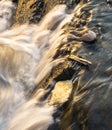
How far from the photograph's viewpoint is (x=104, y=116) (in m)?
4.04

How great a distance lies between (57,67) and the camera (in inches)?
211

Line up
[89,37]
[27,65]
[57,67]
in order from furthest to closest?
[27,65] < [89,37] < [57,67]

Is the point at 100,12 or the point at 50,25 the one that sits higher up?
the point at 50,25

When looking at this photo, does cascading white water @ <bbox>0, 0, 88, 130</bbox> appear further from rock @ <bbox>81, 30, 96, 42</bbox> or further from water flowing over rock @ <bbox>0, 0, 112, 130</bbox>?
rock @ <bbox>81, 30, 96, 42</bbox>

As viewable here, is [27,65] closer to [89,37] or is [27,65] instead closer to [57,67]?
[57,67]

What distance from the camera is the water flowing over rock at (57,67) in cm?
438

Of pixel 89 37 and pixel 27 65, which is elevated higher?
pixel 27 65

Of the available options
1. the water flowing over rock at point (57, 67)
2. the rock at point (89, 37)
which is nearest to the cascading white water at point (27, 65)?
the water flowing over rock at point (57, 67)

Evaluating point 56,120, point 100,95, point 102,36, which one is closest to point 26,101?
point 56,120

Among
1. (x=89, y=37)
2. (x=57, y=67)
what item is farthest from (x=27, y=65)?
(x=89, y=37)

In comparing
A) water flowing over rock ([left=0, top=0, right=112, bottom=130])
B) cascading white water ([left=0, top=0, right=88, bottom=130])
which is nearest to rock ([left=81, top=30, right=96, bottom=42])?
water flowing over rock ([left=0, top=0, right=112, bottom=130])

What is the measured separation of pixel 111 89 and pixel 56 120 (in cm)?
82

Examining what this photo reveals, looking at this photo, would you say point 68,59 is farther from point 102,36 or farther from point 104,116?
point 104,116

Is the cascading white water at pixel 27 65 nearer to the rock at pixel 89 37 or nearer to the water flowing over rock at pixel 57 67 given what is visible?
the water flowing over rock at pixel 57 67
